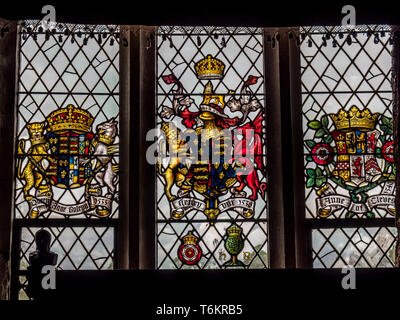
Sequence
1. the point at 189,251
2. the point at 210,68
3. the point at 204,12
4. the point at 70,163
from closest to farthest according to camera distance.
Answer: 1. the point at 204,12
2. the point at 189,251
3. the point at 70,163
4. the point at 210,68

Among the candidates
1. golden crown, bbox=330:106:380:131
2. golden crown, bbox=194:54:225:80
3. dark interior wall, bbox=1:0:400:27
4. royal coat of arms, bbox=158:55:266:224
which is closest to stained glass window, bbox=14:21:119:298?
dark interior wall, bbox=1:0:400:27

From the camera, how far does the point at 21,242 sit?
3906 millimetres

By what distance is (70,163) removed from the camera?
13.3ft

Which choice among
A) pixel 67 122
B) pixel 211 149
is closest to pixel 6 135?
pixel 67 122

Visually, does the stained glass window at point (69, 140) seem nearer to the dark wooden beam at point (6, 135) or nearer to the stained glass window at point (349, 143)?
the dark wooden beam at point (6, 135)

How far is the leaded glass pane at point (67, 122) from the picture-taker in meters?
3.96

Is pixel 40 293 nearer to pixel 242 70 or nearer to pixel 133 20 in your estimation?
pixel 133 20

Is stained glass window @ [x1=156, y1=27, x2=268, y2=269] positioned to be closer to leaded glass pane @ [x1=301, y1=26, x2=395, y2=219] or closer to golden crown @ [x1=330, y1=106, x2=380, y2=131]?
leaded glass pane @ [x1=301, y1=26, x2=395, y2=219]

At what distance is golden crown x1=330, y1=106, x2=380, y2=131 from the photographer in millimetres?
4113

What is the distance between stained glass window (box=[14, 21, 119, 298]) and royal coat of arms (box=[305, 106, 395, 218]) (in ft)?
4.53

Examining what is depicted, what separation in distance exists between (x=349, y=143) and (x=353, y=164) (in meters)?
0.15

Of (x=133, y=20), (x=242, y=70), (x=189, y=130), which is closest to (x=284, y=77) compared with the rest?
(x=242, y=70)

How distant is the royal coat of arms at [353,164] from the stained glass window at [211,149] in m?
0.39

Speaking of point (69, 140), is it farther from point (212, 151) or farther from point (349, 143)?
point (349, 143)
